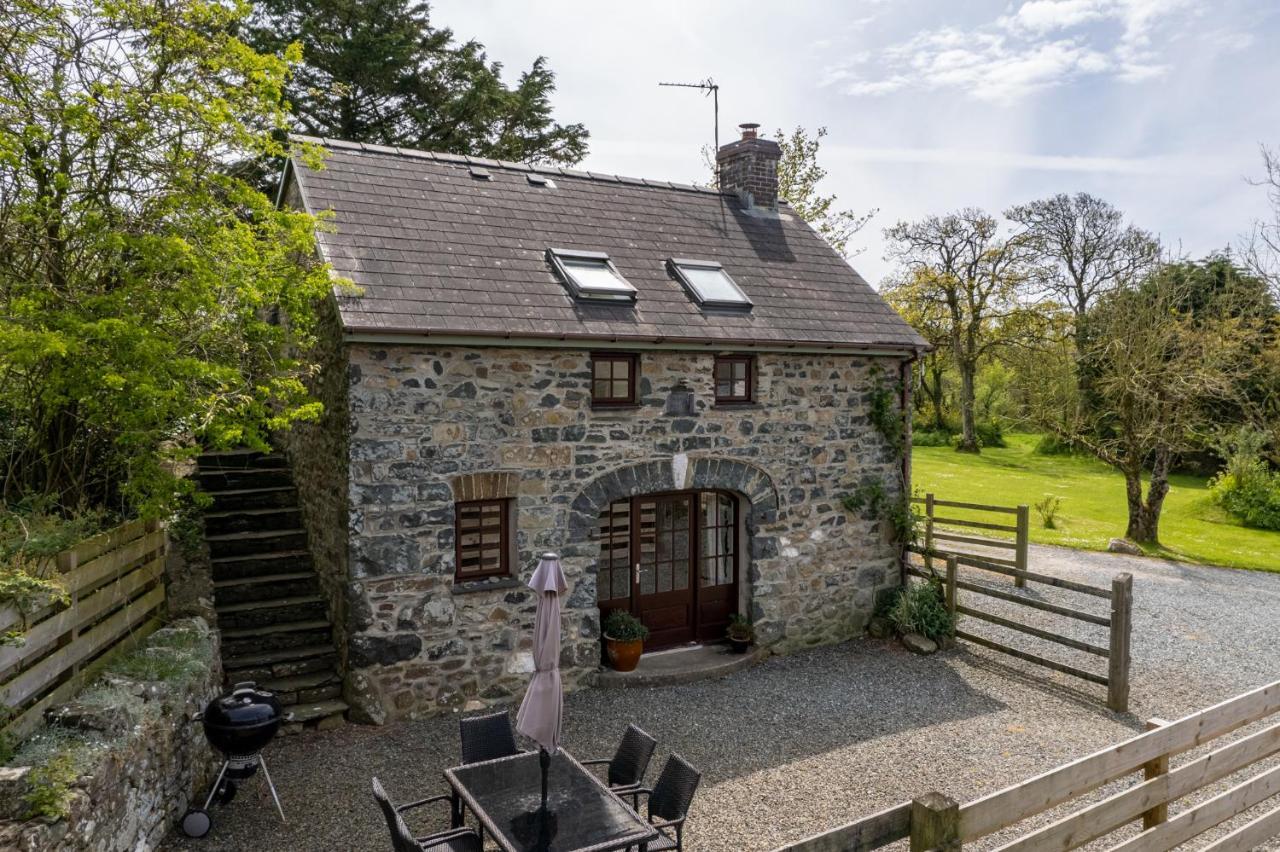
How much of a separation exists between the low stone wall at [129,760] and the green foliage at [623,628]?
437 centimetres

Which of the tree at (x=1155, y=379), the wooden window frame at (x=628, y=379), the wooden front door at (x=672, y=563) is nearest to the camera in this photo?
the wooden window frame at (x=628, y=379)

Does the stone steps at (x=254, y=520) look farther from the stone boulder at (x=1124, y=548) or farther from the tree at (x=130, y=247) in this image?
the stone boulder at (x=1124, y=548)

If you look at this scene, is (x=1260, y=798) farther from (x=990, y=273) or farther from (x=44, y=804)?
(x=990, y=273)

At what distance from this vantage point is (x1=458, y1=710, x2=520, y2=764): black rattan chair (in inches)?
259

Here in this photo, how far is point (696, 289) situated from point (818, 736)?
18.7 ft

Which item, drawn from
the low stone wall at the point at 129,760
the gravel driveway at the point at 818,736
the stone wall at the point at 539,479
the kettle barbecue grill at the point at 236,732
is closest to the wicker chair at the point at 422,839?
the gravel driveway at the point at 818,736

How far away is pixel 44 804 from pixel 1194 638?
14.0m

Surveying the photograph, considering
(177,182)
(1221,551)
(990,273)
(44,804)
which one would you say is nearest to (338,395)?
(177,182)

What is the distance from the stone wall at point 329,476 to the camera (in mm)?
8742

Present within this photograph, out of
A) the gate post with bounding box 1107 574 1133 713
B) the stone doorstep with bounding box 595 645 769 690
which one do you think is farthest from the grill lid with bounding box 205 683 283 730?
the gate post with bounding box 1107 574 1133 713

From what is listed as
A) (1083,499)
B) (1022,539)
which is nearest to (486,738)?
(1022,539)

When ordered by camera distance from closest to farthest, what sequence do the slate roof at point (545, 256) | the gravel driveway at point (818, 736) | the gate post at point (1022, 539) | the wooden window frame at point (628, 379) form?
the gravel driveway at point (818, 736), the slate roof at point (545, 256), the wooden window frame at point (628, 379), the gate post at point (1022, 539)

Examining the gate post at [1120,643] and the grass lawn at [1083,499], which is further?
the grass lawn at [1083,499]

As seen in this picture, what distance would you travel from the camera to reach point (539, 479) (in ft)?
30.5
